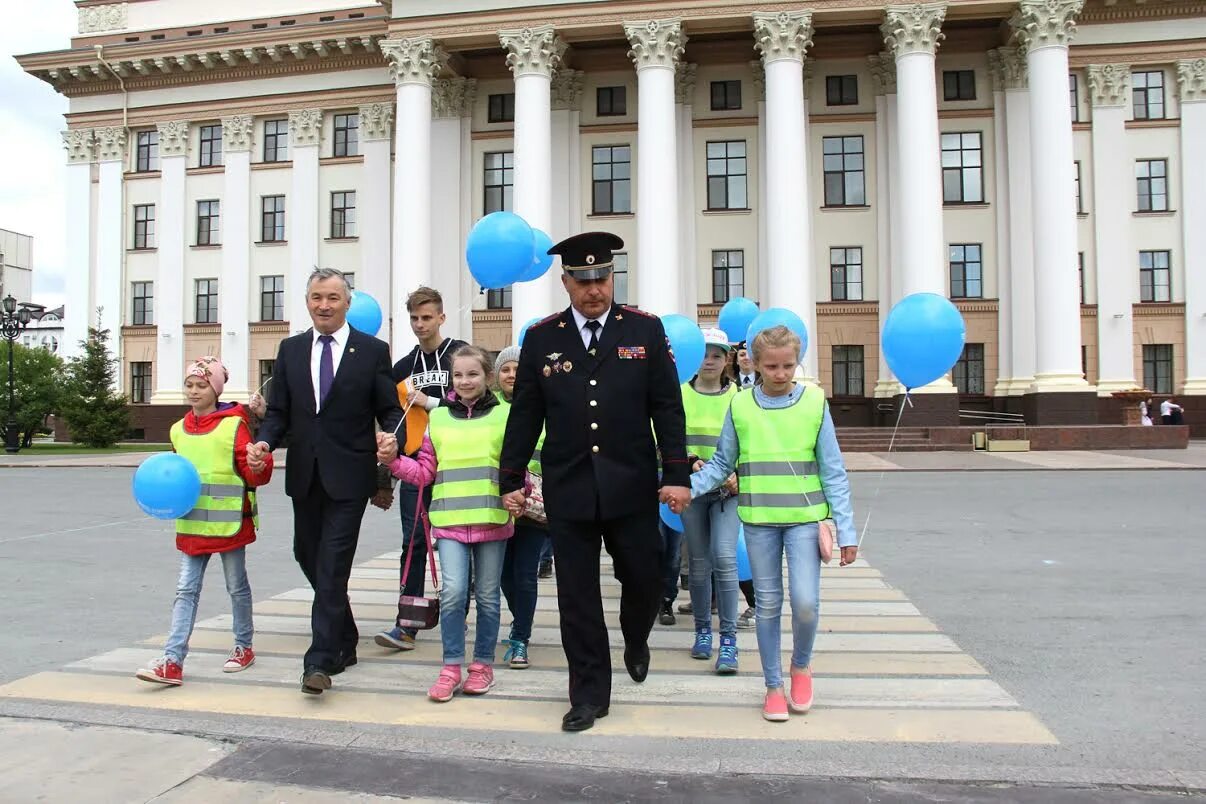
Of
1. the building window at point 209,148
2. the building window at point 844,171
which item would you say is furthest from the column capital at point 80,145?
the building window at point 844,171

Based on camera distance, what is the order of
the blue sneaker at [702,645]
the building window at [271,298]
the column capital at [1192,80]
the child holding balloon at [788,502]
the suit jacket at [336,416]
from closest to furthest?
the child holding balloon at [788,502] → the suit jacket at [336,416] → the blue sneaker at [702,645] → the column capital at [1192,80] → the building window at [271,298]

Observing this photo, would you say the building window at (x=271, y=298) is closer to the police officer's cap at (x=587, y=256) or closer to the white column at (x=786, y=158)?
the white column at (x=786, y=158)

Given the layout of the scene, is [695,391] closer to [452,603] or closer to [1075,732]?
[452,603]

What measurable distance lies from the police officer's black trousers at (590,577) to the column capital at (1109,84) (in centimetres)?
3716

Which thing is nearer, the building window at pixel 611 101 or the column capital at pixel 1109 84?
the column capital at pixel 1109 84

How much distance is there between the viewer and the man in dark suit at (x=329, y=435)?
5.38 metres

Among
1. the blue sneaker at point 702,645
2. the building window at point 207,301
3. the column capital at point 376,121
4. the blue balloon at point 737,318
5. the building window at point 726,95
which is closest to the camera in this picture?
the blue sneaker at point 702,645

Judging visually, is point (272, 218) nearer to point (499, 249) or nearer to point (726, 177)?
point (726, 177)

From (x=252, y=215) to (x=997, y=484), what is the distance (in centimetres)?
3347

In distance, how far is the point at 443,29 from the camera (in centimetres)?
3412

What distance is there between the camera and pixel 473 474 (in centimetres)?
539

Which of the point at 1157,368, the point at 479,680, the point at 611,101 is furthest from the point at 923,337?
the point at 1157,368

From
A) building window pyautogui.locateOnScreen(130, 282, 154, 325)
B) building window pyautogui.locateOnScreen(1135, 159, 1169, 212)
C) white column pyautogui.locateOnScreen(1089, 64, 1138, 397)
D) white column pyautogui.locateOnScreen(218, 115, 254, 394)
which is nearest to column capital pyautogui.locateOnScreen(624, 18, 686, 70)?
white column pyautogui.locateOnScreen(1089, 64, 1138, 397)

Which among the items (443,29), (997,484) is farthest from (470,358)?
A: (443,29)
